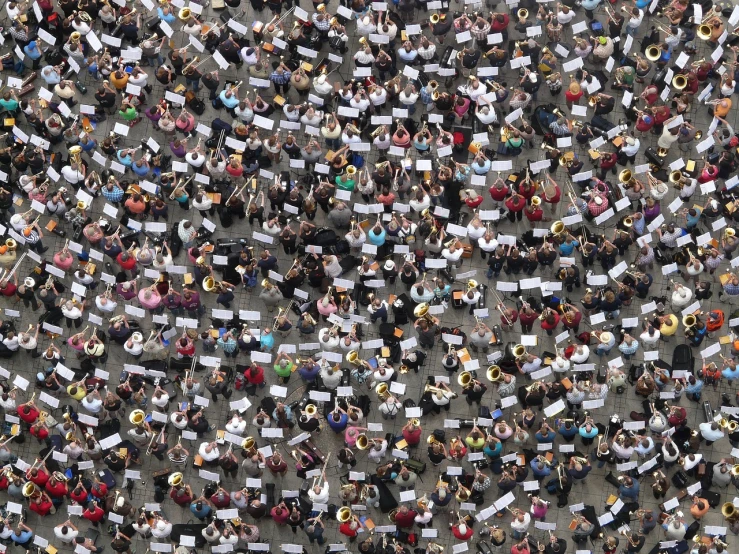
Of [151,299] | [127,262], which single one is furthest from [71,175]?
[151,299]

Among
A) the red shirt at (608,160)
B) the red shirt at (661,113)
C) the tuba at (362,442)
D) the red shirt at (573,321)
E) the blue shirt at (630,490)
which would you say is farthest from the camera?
the red shirt at (661,113)

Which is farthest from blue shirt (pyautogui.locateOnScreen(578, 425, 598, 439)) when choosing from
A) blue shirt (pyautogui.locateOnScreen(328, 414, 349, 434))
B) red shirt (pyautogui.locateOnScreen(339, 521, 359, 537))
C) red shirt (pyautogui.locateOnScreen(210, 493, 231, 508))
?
red shirt (pyautogui.locateOnScreen(210, 493, 231, 508))

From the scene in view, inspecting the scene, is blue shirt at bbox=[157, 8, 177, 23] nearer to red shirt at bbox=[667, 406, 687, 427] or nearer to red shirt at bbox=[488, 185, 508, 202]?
red shirt at bbox=[488, 185, 508, 202]

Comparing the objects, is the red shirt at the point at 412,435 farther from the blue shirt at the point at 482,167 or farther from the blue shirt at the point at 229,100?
the blue shirt at the point at 229,100

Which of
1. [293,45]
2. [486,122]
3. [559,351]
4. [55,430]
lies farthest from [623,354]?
[55,430]

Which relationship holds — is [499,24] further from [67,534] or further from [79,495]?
[67,534]

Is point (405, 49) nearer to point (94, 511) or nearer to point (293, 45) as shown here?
point (293, 45)

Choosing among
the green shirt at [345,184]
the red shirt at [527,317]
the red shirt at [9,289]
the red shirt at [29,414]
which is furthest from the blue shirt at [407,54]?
the red shirt at [29,414]

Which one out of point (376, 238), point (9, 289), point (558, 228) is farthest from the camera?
point (9, 289)
